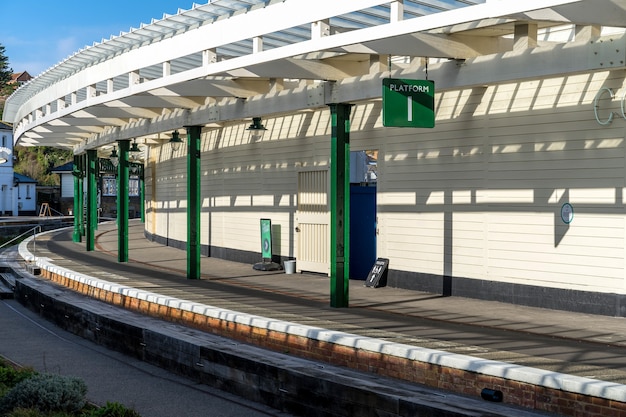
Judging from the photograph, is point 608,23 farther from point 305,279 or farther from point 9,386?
point 305,279

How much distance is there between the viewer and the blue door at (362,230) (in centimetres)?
1914

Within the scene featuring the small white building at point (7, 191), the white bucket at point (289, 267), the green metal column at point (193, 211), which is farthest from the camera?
the small white building at point (7, 191)

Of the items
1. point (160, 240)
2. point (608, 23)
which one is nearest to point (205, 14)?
point (608, 23)

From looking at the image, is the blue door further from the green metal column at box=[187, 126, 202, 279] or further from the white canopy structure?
the green metal column at box=[187, 126, 202, 279]

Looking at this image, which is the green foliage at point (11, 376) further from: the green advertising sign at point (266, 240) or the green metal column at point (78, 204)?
the green metal column at point (78, 204)

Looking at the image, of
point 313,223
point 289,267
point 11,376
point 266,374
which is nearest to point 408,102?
point 266,374

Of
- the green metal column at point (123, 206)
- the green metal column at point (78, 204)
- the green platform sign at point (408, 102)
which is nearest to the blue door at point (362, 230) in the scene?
the green platform sign at point (408, 102)

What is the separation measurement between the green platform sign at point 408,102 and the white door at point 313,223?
7175 millimetres

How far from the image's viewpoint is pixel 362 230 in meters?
19.5

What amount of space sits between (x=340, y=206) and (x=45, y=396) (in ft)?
22.8

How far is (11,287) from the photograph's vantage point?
23.0 metres

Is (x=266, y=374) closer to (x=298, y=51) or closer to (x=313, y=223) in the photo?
(x=298, y=51)

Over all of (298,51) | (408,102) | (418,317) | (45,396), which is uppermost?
(298,51)

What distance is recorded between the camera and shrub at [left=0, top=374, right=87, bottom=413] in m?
8.66
